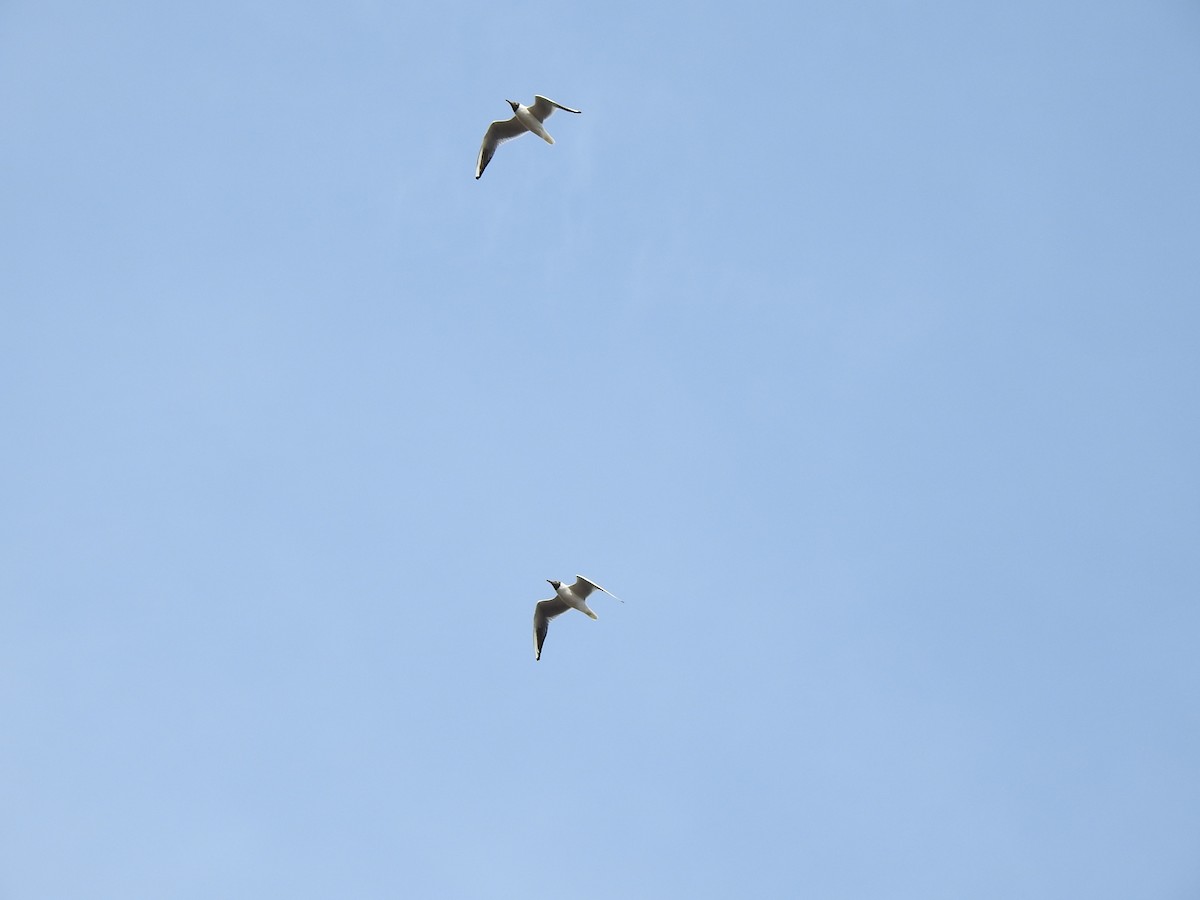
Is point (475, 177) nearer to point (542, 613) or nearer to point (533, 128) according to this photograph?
point (533, 128)

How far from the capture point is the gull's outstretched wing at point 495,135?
1096 inches

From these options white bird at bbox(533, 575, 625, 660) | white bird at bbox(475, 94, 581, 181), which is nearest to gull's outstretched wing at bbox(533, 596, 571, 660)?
white bird at bbox(533, 575, 625, 660)

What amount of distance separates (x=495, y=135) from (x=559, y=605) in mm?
13107

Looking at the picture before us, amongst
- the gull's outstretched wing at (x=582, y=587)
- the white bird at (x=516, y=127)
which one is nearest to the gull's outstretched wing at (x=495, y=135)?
the white bird at (x=516, y=127)

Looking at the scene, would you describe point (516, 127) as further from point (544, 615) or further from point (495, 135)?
point (544, 615)

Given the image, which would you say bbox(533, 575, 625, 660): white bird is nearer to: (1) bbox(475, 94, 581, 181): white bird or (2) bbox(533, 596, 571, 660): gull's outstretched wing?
(2) bbox(533, 596, 571, 660): gull's outstretched wing

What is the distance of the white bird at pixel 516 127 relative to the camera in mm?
27516

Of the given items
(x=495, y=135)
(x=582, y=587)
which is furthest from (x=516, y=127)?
(x=582, y=587)

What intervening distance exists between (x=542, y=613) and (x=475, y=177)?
474 inches

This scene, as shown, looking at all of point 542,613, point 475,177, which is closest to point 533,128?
point 475,177

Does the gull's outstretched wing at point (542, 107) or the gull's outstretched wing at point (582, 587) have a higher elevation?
the gull's outstretched wing at point (542, 107)

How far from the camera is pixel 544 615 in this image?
94.0 ft

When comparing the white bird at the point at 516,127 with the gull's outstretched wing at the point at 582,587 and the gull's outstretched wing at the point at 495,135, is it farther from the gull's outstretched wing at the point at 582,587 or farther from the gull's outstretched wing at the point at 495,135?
the gull's outstretched wing at the point at 582,587

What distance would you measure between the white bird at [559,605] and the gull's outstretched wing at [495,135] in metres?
11.4
